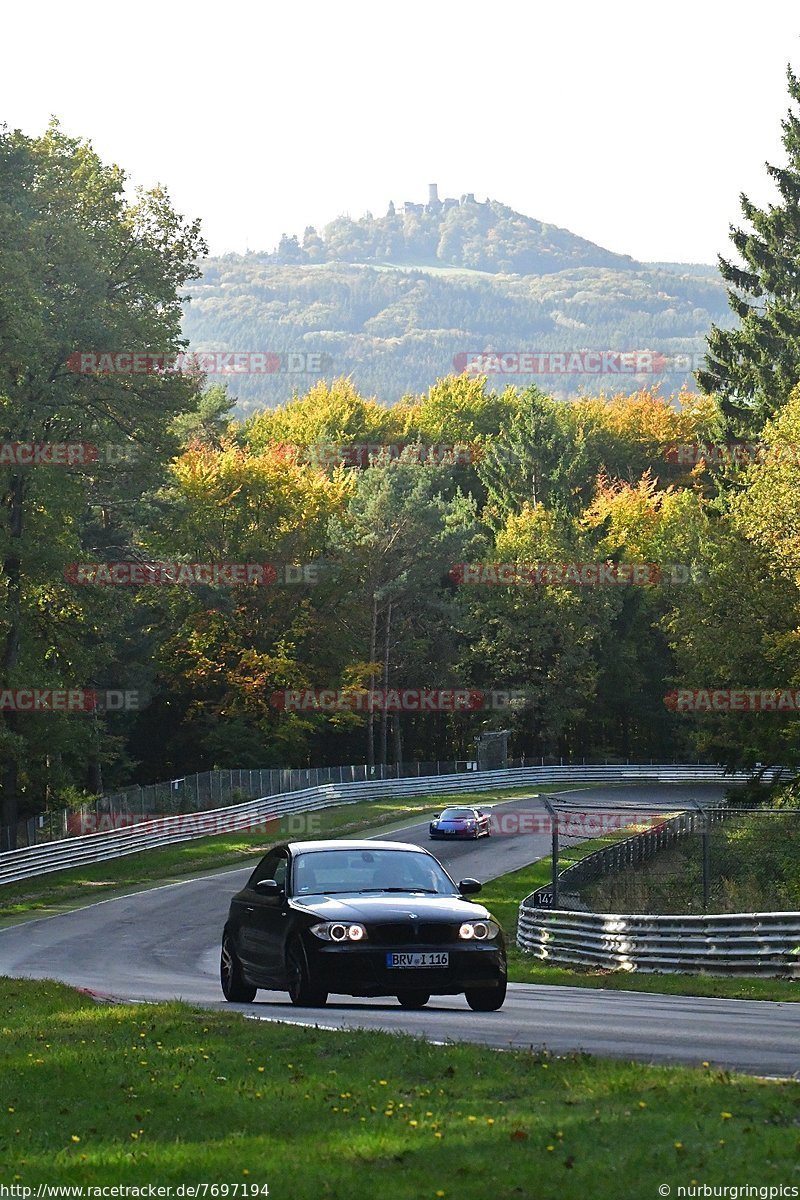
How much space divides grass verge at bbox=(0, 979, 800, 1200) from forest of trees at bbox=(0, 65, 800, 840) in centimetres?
3356

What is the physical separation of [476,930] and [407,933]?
2.14 feet

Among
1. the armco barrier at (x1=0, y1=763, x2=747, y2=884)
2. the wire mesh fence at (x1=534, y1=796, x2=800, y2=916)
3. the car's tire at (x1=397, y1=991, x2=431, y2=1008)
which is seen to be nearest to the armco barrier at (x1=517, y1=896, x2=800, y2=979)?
the wire mesh fence at (x1=534, y1=796, x2=800, y2=916)

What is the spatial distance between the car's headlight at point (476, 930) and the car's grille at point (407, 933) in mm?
216

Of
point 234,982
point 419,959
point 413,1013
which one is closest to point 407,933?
point 419,959

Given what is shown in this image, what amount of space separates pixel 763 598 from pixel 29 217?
22838 millimetres

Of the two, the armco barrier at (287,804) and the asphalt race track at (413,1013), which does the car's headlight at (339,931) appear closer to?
the asphalt race track at (413,1013)

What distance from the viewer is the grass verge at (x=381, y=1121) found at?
7434 mm

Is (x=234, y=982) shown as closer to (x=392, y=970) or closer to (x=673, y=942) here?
(x=392, y=970)

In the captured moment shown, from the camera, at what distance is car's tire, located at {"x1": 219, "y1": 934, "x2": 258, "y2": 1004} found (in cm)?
1708

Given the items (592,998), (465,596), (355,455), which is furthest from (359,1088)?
(355,455)

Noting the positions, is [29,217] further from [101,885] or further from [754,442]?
[754,442]

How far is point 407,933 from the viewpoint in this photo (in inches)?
591

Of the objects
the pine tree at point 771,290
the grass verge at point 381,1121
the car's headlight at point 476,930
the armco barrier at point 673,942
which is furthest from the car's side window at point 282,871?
the pine tree at point 771,290

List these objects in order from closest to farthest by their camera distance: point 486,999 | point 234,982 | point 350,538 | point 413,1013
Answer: point 413,1013
point 486,999
point 234,982
point 350,538
